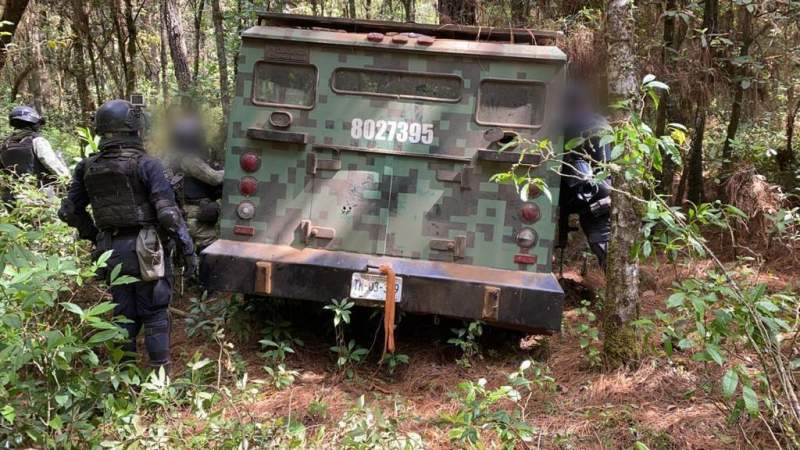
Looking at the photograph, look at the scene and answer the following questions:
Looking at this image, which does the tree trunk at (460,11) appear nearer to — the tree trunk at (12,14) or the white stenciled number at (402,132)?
the white stenciled number at (402,132)

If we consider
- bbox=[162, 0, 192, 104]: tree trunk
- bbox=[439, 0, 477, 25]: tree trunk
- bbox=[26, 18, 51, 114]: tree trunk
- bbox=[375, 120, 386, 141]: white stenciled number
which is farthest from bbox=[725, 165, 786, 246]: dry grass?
bbox=[26, 18, 51, 114]: tree trunk

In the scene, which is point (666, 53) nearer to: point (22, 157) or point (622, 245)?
point (622, 245)

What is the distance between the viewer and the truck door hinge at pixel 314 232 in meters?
4.86

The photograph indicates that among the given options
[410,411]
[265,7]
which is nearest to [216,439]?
[410,411]

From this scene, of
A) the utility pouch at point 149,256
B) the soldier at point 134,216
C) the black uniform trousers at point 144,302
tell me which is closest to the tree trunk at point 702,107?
the soldier at point 134,216

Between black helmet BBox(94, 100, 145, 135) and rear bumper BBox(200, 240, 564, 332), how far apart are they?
1.02m

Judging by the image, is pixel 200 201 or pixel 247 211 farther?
pixel 200 201

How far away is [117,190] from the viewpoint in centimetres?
421

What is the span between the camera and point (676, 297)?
2.96 meters

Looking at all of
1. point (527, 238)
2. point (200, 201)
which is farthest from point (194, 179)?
point (527, 238)

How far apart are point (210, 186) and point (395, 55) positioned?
2551 millimetres

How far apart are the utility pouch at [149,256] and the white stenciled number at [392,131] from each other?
1617 millimetres

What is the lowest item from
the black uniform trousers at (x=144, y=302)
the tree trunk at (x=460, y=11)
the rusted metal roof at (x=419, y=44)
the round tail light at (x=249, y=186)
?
the black uniform trousers at (x=144, y=302)

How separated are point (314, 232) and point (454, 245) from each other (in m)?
1.05
